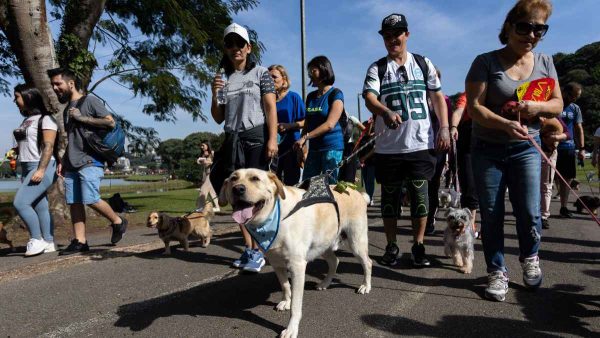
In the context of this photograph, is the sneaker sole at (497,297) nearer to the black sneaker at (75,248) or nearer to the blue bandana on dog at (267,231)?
the blue bandana on dog at (267,231)

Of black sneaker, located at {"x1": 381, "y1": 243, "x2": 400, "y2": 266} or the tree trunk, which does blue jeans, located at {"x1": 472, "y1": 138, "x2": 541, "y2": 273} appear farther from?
the tree trunk

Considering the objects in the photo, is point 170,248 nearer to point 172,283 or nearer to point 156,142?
point 172,283

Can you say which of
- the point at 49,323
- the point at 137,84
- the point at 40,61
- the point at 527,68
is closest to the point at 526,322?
the point at 527,68

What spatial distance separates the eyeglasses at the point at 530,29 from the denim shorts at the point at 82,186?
4869 millimetres

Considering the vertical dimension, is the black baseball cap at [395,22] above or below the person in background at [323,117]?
above

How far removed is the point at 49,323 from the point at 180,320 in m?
0.97

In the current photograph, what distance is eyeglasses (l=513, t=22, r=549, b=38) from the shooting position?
3.03 metres

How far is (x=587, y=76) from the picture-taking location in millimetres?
60531

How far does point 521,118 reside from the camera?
3.18 metres

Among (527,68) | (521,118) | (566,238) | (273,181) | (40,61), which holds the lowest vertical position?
(566,238)

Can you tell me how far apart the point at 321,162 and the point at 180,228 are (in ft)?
7.58

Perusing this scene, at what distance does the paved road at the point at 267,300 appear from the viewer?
2.74 m

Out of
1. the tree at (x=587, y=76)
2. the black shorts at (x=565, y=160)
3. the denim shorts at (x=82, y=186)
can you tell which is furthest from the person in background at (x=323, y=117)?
the tree at (x=587, y=76)

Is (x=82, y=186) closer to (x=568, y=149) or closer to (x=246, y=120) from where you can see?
(x=246, y=120)
